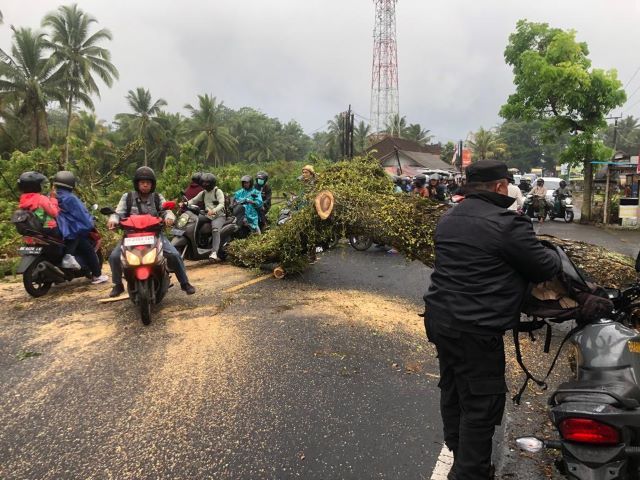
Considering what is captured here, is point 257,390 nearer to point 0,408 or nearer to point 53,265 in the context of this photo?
point 0,408

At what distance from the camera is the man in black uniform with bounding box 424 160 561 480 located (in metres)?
2.25

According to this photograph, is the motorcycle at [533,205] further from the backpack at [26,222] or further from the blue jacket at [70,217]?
the backpack at [26,222]

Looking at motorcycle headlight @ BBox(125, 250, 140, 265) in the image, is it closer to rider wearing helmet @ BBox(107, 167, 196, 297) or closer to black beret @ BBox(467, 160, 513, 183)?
rider wearing helmet @ BBox(107, 167, 196, 297)

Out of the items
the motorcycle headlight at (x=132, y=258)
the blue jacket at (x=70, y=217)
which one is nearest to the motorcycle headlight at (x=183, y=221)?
the blue jacket at (x=70, y=217)

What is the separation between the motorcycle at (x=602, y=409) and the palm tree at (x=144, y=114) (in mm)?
→ 51781

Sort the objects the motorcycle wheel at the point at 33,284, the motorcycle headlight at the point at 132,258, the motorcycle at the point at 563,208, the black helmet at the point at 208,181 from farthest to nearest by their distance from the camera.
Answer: the motorcycle at the point at 563,208 < the black helmet at the point at 208,181 < the motorcycle wheel at the point at 33,284 < the motorcycle headlight at the point at 132,258

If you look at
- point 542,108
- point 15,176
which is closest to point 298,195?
point 15,176

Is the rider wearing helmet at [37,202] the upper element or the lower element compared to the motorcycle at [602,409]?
upper

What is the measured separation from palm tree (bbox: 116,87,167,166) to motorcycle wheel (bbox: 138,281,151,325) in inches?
1894

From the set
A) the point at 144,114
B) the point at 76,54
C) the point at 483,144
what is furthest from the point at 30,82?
the point at 483,144

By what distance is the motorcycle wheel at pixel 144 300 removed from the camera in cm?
491

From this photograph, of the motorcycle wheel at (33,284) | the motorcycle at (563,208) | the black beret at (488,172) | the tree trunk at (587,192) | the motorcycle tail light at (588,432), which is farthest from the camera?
the motorcycle at (563,208)

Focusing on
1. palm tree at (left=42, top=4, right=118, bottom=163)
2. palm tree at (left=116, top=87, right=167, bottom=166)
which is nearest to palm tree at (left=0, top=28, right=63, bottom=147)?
palm tree at (left=42, top=4, right=118, bottom=163)

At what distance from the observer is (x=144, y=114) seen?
51.8m
